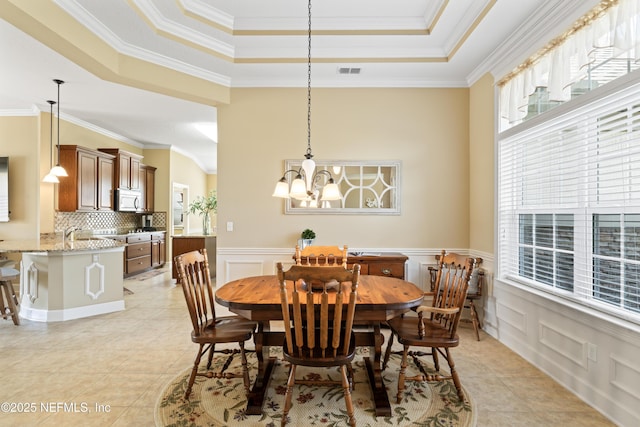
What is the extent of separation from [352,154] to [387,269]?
1.46 meters

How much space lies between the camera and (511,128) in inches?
125

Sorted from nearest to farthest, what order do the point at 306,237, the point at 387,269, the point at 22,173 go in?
the point at 387,269
the point at 306,237
the point at 22,173

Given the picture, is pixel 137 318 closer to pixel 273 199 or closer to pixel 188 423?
pixel 273 199

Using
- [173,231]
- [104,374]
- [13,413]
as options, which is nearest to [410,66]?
[104,374]

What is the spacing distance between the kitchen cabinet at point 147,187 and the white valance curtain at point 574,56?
23.0ft

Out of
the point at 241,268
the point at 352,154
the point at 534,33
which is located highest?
the point at 534,33

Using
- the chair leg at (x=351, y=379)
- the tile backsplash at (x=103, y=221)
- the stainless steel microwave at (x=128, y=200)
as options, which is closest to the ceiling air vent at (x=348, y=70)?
the chair leg at (x=351, y=379)

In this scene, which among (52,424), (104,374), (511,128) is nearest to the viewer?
(52,424)

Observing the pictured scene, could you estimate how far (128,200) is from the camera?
6.80 metres

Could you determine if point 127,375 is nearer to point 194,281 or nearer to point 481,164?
point 194,281

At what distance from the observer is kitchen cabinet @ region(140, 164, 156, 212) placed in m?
7.35

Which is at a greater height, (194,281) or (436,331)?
(194,281)

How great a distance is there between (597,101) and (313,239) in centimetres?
287

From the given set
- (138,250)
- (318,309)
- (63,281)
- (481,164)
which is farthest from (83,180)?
(481,164)
